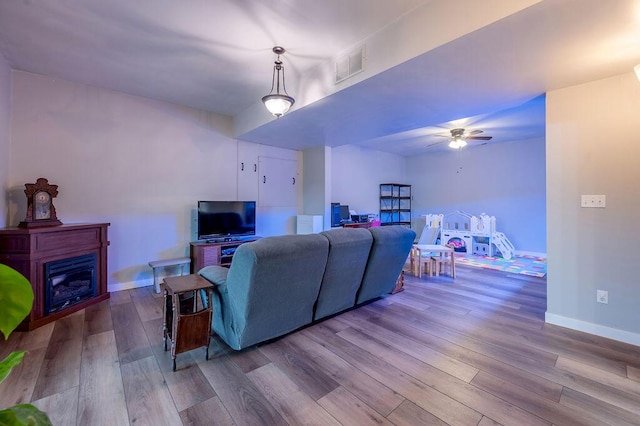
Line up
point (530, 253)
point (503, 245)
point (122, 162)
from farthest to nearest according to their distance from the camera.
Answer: point (530, 253) < point (503, 245) < point (122, 162)

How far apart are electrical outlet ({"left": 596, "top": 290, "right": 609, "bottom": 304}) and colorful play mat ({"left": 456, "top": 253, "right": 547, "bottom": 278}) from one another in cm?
218

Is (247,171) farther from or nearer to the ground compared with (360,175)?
nearer to the ground

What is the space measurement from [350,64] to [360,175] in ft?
14.7

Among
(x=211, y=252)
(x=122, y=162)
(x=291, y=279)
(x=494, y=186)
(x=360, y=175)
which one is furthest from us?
(x=360, y=175)

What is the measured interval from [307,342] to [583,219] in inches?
113

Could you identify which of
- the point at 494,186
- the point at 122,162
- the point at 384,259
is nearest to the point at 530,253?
the point at 494,186

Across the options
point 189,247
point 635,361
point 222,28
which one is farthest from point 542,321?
point 189,247

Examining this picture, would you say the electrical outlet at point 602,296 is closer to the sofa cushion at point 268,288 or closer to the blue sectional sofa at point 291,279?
the blue sectional sofa at point 291,279

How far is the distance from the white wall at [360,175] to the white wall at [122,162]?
2.66m

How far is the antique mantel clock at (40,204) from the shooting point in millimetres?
2850

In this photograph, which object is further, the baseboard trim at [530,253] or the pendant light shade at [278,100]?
the baseboard trim at [530,253]


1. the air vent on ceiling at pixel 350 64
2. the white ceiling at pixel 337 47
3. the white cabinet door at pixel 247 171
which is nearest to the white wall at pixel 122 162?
the white cabinet door at pixel 247 171

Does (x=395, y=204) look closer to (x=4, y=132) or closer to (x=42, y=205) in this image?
(x=42, y=205)

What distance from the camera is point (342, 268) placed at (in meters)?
2.56
